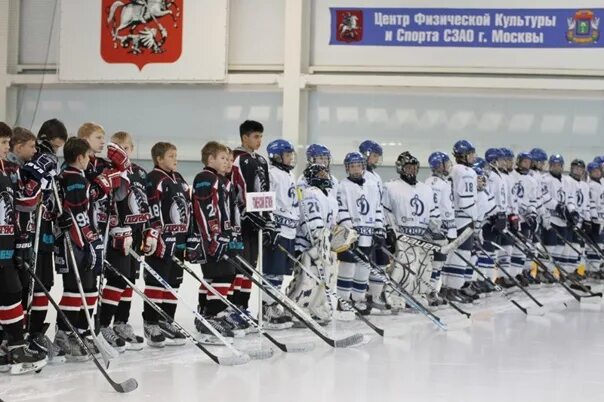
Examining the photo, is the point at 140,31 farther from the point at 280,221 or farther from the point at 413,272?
the point at 280,221

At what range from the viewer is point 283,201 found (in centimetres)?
773

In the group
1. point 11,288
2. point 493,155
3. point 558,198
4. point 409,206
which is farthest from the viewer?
point 558,198

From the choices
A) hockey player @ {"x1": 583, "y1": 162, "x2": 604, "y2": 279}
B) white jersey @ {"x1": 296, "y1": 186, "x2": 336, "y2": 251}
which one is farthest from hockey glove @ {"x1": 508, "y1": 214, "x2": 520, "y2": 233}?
white jersey @ {"x1": 296, "y1": 186, "x2": 336, "y2": 251}

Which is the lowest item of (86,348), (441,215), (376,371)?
(376,371)

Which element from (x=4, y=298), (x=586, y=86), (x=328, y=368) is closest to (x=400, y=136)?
(x=586, y=86)

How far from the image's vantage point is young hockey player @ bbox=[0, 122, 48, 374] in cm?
532

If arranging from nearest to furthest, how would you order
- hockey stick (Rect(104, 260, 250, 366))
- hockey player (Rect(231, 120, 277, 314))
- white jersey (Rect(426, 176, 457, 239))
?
hockey stick (Rect(104, 260, 250, 366)) < hockey player (Rect(231, 120, 277, 314)) < white jersey (Rect(426, 176, 457, 239))

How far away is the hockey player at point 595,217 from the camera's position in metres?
13.2

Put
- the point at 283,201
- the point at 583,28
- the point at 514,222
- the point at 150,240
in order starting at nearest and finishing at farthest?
the point at 150,240
the point at 283,201
the point at 514,222
the point at 583,28

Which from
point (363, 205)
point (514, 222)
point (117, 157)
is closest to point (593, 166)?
point (514, 222)

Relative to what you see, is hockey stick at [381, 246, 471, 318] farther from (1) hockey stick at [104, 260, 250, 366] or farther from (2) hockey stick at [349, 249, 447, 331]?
(1) hockey stick at [104, 260, 250, 366]

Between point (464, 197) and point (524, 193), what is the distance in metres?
1.57

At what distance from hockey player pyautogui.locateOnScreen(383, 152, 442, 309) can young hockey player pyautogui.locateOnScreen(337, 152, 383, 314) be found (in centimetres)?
55

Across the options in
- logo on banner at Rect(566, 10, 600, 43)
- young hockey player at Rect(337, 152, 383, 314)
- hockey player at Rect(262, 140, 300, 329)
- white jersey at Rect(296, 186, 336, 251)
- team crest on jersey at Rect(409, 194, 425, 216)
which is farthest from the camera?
logo on banner at Rect(566, 10, 600, 43)
